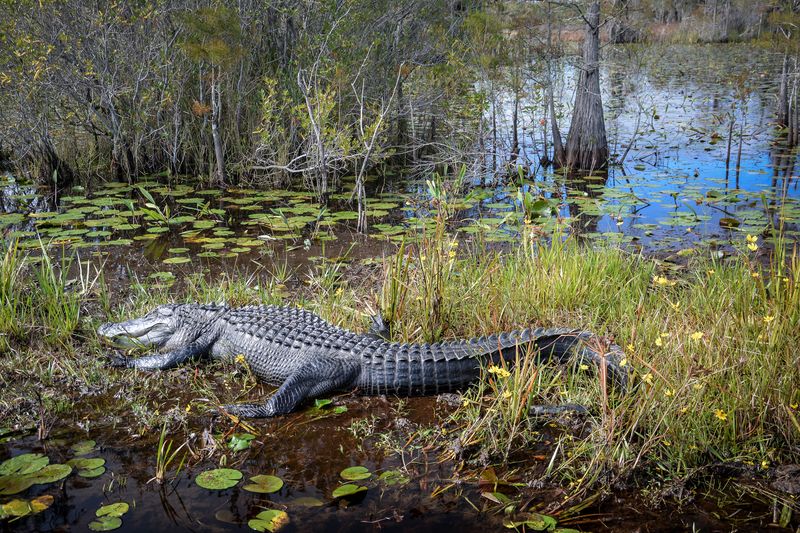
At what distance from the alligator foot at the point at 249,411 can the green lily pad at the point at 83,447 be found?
60cm

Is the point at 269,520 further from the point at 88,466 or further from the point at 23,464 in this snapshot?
the point at 23,464

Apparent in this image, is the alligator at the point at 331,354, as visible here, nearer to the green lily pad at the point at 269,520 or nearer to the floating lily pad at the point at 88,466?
the floating lily pad at the point at 88,466

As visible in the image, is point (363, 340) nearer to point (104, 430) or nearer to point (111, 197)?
point (104, 430)

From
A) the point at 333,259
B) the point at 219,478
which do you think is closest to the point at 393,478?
the point at 219,478

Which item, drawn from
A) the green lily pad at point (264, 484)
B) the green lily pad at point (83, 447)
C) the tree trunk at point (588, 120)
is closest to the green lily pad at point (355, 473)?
the green lily pad at point (264, 484)

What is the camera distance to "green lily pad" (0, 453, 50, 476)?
2.89 metres

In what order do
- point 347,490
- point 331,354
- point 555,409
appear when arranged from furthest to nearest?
point 331,354 < point 555,409 < point 347,490

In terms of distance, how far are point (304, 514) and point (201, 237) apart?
4.62 metres

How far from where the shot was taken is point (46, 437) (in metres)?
3.20

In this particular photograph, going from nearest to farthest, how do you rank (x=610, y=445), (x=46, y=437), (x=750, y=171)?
(x=610, y=445)
(x=46, y=437)
(x=750, y=171)

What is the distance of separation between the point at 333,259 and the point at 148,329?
2.11 meters

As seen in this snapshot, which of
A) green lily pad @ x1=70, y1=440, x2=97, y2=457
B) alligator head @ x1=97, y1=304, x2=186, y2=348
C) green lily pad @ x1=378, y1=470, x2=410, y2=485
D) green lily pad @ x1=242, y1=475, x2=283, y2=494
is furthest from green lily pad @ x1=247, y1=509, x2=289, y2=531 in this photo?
alligator head @ x1=97, y1=304, x2=186, y2=348

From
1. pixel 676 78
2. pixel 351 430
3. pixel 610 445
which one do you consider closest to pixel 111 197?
pixel 351 430

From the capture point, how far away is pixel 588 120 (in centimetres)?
962
